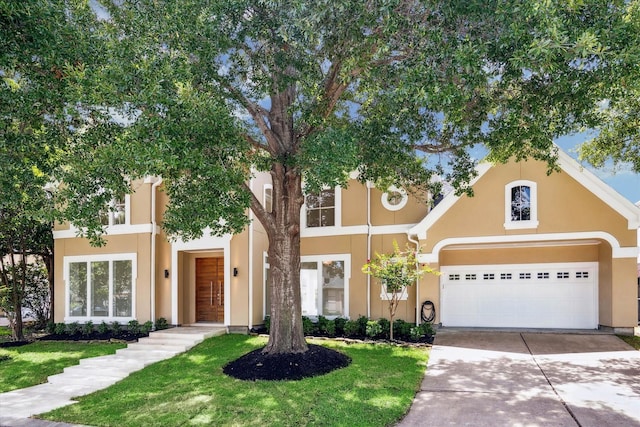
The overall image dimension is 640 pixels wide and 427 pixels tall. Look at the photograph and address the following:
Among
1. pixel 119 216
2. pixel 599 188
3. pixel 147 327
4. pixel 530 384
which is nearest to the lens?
pixel 530 384

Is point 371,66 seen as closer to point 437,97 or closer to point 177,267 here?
point 437,97

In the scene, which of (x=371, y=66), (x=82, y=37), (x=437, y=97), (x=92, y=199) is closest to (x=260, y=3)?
(x=371, y=66)

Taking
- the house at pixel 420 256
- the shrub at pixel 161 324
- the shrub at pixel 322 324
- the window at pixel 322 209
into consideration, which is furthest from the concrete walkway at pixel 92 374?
the window at pixel 322 209

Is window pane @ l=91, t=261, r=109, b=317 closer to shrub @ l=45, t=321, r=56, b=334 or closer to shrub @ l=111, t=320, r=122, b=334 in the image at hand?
shrub @ l=111, t=320, r=122, b=334

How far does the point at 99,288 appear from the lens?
15570 mm

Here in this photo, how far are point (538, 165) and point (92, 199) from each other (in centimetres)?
1174

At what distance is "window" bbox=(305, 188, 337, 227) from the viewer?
49.9 feet

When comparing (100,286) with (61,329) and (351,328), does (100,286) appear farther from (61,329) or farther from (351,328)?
(351,328)

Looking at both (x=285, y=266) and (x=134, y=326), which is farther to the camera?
(x=134, y=326)

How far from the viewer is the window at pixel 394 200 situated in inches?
560

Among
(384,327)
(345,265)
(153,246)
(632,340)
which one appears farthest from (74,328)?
(632,340)

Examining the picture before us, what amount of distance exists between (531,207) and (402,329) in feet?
17.1

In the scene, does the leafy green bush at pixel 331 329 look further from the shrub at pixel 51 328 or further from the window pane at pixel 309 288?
the shrub at pixel 51 328

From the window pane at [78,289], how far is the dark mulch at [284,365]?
874 centimetres
